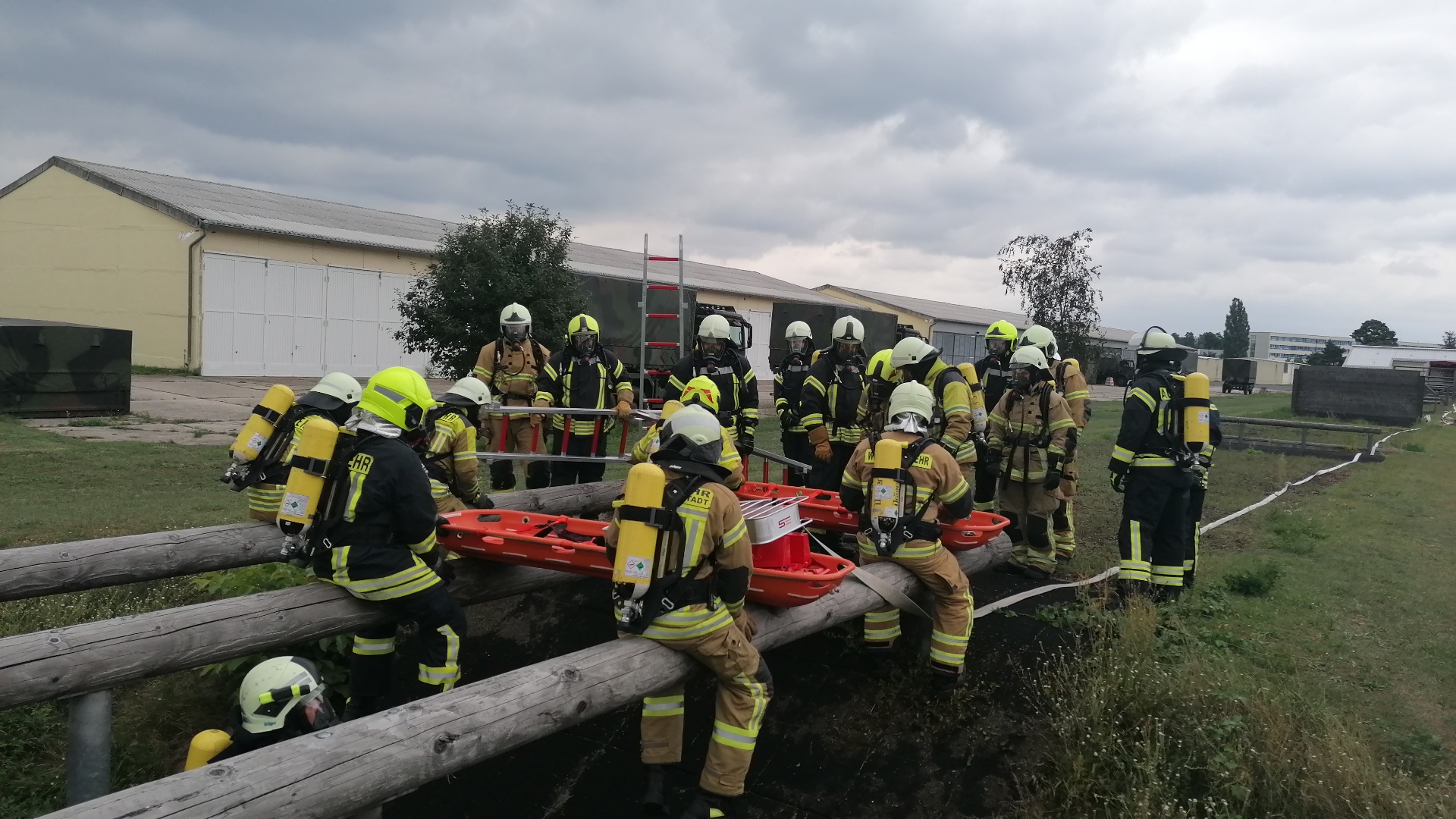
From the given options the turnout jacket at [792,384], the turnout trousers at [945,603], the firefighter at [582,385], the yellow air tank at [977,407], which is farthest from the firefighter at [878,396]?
the turnout trousers at [945,603]

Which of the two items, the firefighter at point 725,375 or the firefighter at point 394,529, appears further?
the firefighter at point 725,375

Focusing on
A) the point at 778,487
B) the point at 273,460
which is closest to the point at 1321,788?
the point at 778,487

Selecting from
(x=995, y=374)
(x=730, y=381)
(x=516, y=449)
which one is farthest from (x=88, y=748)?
(x=995, y=374)

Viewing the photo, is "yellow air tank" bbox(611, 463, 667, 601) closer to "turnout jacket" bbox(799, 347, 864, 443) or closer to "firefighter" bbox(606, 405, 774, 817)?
"firefighter" bbox(606, 405, 774, 817)

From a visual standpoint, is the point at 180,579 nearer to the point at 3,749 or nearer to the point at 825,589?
the point at 3,749

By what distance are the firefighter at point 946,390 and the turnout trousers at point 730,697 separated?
3358 mm

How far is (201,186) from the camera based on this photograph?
2816 cm

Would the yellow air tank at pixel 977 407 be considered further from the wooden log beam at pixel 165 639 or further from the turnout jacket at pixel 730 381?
the wooden log beam at pixel 165 639

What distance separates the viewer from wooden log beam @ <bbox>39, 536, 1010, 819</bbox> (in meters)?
2.52

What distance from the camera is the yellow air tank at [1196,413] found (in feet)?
21.1

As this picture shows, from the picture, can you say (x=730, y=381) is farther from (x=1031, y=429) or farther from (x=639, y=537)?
(x=639, y=537)

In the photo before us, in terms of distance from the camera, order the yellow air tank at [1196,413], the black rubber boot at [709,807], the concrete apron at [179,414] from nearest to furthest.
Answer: the black rubber boot at [709,807], the yellow air tank at [1196,413], the concrete apron at [179,414]

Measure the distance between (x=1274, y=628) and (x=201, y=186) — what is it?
3095 cm

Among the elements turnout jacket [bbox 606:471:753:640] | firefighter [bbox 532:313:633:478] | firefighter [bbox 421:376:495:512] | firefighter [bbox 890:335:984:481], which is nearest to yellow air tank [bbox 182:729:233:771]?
turnout jacket [bbox 606:471:753:640]
